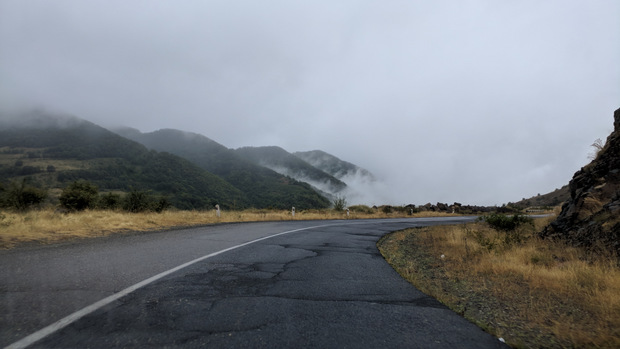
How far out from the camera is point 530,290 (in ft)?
15.5

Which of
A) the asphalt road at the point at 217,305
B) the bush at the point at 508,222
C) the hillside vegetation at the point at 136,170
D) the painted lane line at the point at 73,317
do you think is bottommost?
the asphalt road at the point at 217,305

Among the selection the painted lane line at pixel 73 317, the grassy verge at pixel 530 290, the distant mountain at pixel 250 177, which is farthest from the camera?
the distant mountain at pixel 250 177

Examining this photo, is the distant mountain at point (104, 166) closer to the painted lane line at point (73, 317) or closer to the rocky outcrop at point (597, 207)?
the rocky outcrop at point (597, 207)

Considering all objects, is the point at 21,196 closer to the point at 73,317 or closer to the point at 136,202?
the point at 136,202

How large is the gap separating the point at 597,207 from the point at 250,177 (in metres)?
123

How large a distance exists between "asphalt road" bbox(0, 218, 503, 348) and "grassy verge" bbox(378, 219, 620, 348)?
0.46 m

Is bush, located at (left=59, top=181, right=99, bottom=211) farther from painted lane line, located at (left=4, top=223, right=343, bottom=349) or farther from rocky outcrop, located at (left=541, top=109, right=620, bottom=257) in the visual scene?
rocky outcrop, located at (left=541, top=109, right=620, bottom=257)

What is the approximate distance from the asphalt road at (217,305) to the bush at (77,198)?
12.9m

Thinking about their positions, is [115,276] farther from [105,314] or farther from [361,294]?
[361,294]

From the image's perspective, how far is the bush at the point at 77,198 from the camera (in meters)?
16.9

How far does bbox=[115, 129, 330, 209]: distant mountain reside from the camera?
9384 centimetres

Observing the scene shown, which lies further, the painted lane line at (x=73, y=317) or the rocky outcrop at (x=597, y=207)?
the rocky outcrop at (x=597, y=207)

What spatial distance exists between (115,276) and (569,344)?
221 inches

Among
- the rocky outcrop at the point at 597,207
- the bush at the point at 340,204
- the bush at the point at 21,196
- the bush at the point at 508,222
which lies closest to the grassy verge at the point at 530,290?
the rocky outcrop at the point at 597,207
